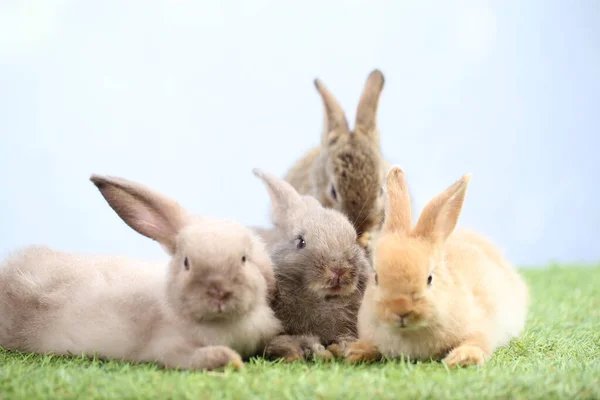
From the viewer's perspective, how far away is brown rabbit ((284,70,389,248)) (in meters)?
5.16

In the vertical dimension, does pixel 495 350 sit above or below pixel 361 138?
below

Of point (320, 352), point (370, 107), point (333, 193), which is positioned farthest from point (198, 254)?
point (370, 107)

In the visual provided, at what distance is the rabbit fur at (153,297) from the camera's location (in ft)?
10.2

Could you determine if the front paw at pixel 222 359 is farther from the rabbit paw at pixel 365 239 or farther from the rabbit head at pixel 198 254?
the rabbit paw at pixel 365 239

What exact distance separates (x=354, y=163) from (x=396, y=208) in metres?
1.84

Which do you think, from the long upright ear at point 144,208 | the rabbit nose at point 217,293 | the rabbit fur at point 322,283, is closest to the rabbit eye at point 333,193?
the rabbit fur at point 322,283

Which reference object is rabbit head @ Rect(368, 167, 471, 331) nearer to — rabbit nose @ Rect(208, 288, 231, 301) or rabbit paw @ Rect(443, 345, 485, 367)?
rabbit paw @ Rect(443, 345, 485, 367)

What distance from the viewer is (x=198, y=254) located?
10.3 ft

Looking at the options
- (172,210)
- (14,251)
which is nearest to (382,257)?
(172,210)

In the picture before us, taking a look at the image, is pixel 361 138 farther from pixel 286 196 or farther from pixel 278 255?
pixel 278 255

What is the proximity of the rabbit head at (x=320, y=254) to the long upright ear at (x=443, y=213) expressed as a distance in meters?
0.42

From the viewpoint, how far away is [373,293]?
3.28 metres

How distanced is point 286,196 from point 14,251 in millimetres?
1539

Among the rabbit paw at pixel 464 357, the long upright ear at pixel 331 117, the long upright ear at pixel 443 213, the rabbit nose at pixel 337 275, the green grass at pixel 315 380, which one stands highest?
the long upright ear at pixel 331 117
